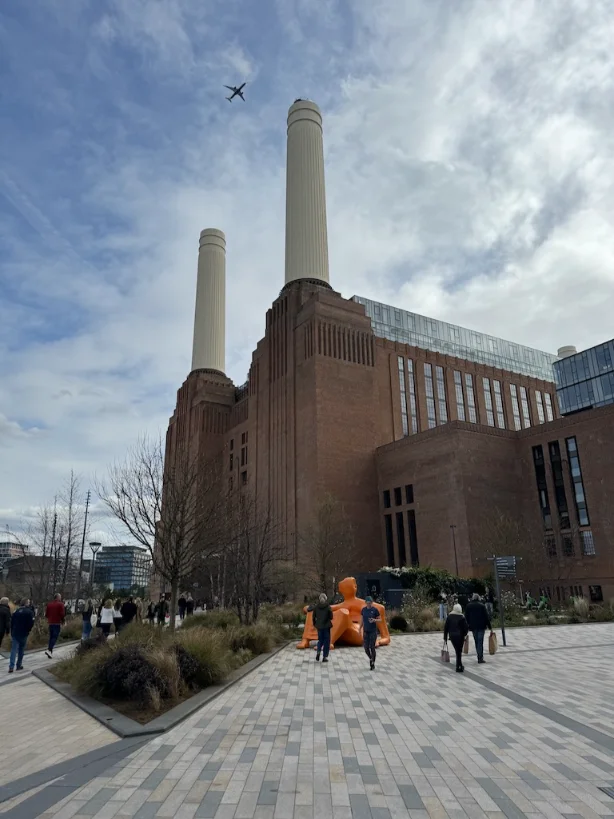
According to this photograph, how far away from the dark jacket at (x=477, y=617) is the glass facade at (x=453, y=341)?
51.8 metres

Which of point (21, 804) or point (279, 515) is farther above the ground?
point (279, 515)

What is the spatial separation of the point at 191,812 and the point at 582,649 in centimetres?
1520

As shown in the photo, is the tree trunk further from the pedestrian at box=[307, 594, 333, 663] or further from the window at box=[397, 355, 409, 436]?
the window at box=[397, 355, 409, 436]

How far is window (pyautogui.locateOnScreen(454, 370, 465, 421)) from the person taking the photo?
2596 inches

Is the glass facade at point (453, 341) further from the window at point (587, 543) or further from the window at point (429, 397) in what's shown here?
the window at point (587, 543)

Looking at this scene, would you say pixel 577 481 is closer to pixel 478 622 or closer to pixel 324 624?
pixel 478 622

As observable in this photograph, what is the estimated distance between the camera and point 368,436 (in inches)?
2131

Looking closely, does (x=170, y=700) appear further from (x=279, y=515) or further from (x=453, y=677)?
(x=279, y=515)

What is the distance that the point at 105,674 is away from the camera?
391 inches

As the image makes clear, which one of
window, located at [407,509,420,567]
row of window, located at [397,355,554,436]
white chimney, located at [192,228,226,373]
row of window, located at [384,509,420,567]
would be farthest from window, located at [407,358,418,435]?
white chimney, located at [192,228,226,373]

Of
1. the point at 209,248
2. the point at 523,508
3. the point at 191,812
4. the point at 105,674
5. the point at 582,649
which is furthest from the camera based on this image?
the point at 209,248

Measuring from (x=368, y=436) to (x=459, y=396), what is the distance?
18039 millimetres

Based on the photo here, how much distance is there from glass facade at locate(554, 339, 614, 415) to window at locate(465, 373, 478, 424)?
530 inches

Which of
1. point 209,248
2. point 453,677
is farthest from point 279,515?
point 209,248
